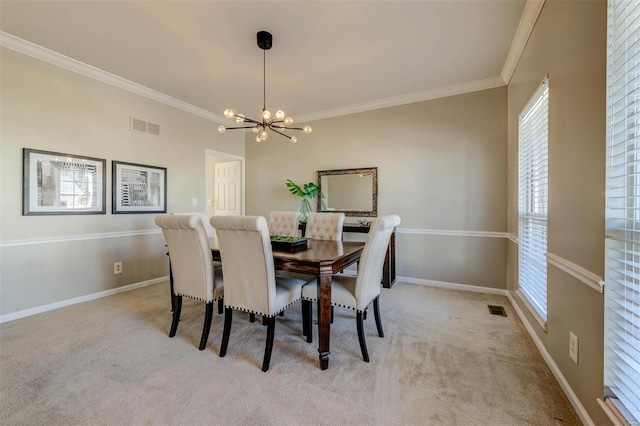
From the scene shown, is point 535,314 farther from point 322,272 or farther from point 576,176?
point 322,272

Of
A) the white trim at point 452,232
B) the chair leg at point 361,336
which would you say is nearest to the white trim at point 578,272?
the chair leg at point 361,336

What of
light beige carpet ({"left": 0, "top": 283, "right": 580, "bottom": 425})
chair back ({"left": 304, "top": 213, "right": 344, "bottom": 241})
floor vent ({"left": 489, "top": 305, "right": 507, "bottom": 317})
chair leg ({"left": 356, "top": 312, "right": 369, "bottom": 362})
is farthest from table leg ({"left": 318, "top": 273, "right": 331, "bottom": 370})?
floor vent ({"left": 489, "top": 305, "right": 507, "bottom": 317})

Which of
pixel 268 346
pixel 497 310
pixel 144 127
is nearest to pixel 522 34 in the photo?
pixel 497 310

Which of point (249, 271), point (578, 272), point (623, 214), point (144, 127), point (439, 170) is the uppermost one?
point (144, 127)

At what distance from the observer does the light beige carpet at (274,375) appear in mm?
1403

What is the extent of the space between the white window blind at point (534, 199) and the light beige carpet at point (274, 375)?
406mm

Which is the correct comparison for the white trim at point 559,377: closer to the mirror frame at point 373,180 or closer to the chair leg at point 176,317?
the mirror frame at point 373,180

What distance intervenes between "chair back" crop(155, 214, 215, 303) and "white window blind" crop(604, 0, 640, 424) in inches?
89.9

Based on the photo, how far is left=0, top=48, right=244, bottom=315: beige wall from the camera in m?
2.53

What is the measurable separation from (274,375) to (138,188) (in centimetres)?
314

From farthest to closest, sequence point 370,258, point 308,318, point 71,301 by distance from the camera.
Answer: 1. point 71,301
2. point 308,318
3. point 370,258

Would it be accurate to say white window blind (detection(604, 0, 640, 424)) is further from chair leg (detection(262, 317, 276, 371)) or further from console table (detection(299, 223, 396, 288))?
console table (detection(299, 223, 396, 288))

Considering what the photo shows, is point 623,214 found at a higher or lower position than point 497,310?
higher

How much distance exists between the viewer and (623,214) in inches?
43.2
